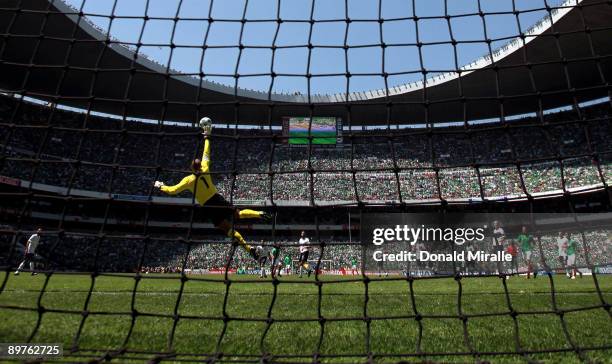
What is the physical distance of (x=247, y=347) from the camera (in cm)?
325

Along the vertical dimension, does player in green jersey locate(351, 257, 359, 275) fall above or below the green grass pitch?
above

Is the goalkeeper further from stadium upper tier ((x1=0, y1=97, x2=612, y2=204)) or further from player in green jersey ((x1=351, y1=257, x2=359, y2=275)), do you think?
stadium upper tier ((x1=0, y1=97, x2=612, y2=204))

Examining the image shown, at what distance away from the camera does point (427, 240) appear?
55.4 ft

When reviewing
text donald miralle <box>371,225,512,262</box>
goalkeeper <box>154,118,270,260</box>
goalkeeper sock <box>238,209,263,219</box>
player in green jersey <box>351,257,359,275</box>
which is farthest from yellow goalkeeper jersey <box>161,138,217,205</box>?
player in green jersey <box>351,257,359,275</box>

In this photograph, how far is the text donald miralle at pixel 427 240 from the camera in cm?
1542

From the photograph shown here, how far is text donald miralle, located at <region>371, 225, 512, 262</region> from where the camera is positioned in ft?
50.6

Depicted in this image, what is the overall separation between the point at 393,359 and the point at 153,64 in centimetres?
2907

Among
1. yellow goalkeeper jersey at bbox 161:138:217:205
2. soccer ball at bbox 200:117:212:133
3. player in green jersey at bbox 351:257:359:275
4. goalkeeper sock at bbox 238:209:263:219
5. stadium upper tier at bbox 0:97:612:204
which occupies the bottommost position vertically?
player in green jersey at bbox 351:257:359:275

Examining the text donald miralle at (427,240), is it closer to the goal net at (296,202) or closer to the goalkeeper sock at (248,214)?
the goal net at (296,202)

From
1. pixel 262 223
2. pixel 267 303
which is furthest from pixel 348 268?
pixel 267 303

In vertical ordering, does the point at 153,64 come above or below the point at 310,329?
above

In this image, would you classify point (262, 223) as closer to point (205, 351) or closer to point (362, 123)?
point (362, 123)

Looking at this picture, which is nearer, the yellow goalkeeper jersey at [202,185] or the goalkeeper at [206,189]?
the goalkeeper at [206,189]

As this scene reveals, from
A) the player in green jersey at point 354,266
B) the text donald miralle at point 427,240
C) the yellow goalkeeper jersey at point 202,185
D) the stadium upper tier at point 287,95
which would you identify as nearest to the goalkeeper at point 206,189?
the yellow goalkeeper jersey at point 202,185
